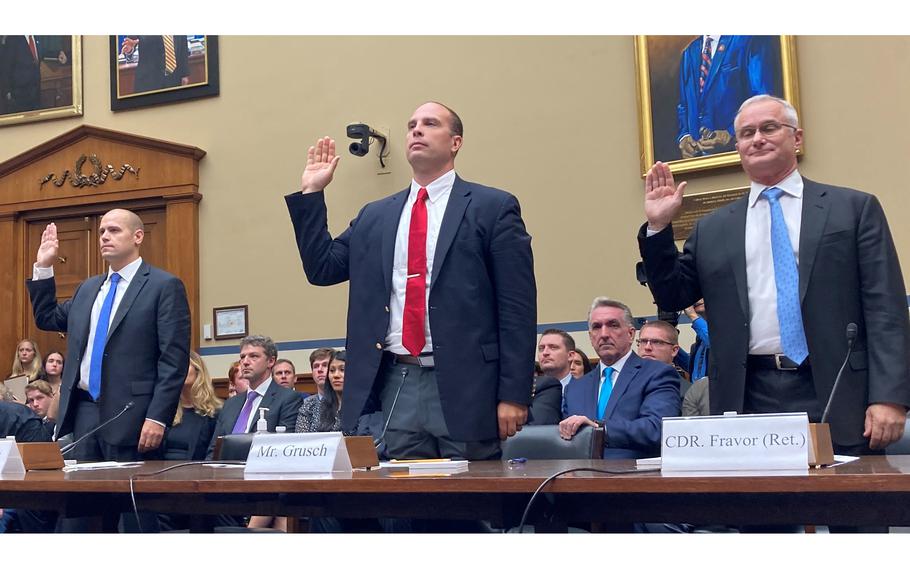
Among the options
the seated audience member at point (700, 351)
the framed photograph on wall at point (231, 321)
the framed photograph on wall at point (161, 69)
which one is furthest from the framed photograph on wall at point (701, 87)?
the framed photograph on wall at point (161, 69)

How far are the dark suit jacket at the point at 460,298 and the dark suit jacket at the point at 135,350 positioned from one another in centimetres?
95

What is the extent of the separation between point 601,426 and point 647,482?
1073 mm

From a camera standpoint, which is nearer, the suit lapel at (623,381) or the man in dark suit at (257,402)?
the suit lapel at (623,381)

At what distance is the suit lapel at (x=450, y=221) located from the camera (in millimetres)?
2596

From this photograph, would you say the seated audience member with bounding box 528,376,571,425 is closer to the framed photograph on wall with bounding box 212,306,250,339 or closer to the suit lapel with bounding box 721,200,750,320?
the suit lapel with bounding box 721,200,750,320

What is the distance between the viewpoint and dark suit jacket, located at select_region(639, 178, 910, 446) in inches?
88.8

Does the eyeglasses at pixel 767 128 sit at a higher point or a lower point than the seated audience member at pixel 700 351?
higher

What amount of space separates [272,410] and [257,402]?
10 cm

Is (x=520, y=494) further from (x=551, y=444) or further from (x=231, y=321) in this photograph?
(x=231, y=321)

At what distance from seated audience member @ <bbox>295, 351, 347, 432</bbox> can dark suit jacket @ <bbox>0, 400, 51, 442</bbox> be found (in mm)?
1103

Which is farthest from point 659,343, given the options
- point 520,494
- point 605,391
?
point 520,494

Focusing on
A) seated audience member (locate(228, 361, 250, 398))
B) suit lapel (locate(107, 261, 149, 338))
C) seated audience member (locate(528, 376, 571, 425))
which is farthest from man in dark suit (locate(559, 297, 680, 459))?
seated audience member (locate(228, 361, 250, 398))

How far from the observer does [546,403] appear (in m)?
4.09

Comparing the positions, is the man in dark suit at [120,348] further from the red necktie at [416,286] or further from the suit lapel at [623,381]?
the suit lapel at [623,381]
